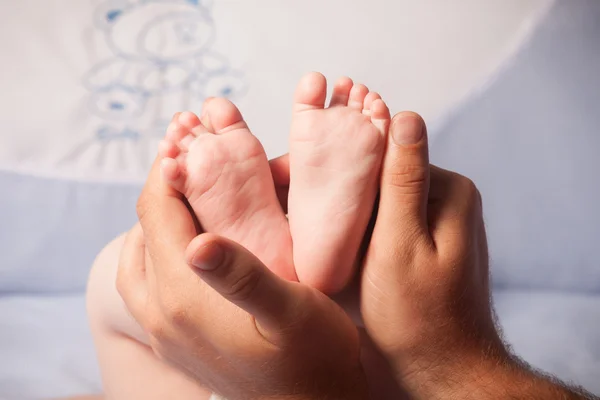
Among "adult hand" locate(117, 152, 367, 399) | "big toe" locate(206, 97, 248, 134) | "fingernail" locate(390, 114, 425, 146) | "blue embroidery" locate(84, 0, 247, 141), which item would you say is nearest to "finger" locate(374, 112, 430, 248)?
"fingernail" locate(390, 114, 425, 146)

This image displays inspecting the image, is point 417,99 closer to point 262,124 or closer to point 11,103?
point 262,124

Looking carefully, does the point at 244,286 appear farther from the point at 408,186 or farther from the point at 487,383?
the point at 487,383

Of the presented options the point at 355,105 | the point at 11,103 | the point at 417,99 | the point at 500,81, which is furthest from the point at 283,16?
the point at 355,105

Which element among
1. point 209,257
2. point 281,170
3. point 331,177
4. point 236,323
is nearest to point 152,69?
point 281,170

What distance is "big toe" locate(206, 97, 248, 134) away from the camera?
91 centimetres

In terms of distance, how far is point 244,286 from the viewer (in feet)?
2.09

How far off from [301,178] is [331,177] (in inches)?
1.6

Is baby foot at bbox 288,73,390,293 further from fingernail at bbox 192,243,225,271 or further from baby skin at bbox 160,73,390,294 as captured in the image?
fingernail at bbox 192,243,225,271

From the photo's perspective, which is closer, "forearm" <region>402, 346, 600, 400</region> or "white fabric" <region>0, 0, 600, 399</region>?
"forearm" <region>402, 346, 600, 400</region>

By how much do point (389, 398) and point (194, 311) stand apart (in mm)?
312

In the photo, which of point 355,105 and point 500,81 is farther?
point 500,81

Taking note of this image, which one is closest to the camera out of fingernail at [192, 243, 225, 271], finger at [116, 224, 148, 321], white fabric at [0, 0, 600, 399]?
fingernail at [192, 243, 225, 271]

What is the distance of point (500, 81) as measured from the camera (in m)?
1.56

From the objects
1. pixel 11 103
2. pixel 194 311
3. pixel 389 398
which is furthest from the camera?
pixel 11 103
